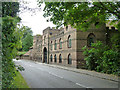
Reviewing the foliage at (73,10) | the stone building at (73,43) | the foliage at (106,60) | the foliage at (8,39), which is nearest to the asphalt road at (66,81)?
the foliage at (8,39)

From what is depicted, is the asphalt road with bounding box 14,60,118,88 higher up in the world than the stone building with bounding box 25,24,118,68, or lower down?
lower down

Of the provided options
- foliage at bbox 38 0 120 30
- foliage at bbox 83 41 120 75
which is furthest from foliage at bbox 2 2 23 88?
foliage at bbox 83 41 120 75

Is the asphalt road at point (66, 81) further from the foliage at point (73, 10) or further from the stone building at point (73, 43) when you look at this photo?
the stone building at point (73, 43)

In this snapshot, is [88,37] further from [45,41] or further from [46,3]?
[45,41]

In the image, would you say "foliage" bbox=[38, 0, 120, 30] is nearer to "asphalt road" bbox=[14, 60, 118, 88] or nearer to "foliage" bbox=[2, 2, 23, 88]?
"asphalt road" bbox=[14, 60, 118, 88]

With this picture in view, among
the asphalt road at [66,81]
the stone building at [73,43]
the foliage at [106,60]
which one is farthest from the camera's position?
the stone building at [73,43]

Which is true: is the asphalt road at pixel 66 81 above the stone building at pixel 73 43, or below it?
below

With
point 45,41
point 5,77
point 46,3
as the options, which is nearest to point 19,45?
point 5,77

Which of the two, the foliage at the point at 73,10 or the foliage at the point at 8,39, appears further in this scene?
the foliage at the point at 73,10

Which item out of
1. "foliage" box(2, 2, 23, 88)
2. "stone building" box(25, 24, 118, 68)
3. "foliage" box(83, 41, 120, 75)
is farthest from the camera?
"stone building" box(25, 24, 118, 68)

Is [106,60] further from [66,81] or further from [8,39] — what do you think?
[8,39]

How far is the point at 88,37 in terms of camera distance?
74.4 ft

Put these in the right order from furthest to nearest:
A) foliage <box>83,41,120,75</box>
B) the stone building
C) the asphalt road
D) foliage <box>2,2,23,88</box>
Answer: the stone building → foliage <box>83,41,120,75</box> → the asphalt road → foliage <box>2,2,23,88</box>

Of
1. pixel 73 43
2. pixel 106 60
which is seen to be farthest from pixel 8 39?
pixel 73 43
